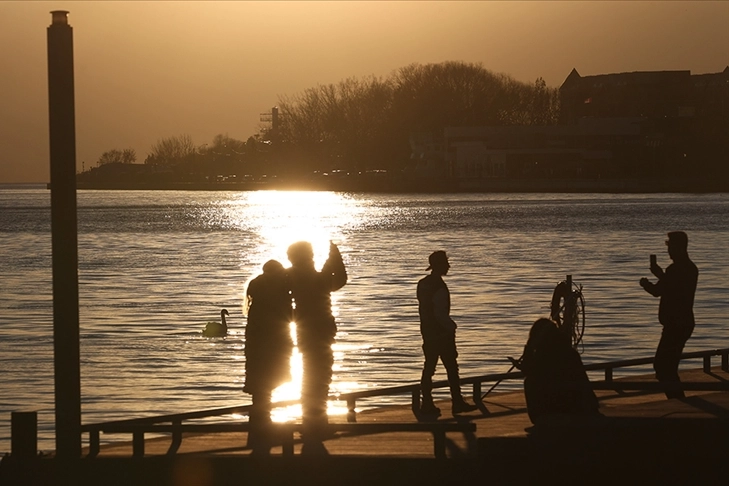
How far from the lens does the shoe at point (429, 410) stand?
45.4 feet

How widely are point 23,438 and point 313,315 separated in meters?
2.52

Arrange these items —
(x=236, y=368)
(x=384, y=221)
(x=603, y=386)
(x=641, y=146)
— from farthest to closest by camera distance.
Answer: (x=641, y=146) < (x=384, y=221) < (x=236, y=368) < (x=603, y=386)

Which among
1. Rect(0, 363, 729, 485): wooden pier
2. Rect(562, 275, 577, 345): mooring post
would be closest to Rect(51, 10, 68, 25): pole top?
Rect(0, 363, 729, 485): wooden pier

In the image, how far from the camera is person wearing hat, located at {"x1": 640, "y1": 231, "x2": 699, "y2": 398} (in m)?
13.2

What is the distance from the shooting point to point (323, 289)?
465 inches

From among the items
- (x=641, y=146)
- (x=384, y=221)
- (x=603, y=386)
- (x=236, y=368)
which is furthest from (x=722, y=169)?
(x=603, y=386)

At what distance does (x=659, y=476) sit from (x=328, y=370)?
283cm

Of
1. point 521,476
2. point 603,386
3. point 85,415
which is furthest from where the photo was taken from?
point 85,415

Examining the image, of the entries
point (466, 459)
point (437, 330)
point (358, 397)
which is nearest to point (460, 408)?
point (437, 330)

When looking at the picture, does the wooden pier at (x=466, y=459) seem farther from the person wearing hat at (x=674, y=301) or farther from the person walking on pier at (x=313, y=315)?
the person wearing hat at (x=674, y=301)

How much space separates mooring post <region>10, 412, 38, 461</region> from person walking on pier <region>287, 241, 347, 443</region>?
218 cm

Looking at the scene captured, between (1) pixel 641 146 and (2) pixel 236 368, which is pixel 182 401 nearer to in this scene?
(2) pixel 236 368

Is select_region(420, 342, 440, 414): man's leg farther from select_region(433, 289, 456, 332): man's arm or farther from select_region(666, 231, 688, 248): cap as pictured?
select_region(666, 231, 688, 248): cap

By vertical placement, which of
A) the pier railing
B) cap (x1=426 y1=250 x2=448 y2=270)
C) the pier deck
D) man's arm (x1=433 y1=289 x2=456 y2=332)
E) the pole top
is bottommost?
the pier deck
